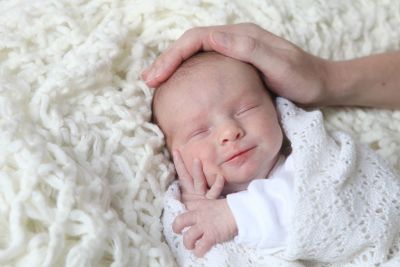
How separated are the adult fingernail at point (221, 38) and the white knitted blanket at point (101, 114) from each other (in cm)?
12

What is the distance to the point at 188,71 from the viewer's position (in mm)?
1054

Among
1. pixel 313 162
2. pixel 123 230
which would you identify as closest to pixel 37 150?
pixel 123 230

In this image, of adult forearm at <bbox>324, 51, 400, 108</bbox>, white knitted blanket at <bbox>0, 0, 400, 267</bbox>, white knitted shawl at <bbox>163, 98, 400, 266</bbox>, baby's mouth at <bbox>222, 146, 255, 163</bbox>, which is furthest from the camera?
adult forearm at <bbox>324, 51, 400, 108</bbox>

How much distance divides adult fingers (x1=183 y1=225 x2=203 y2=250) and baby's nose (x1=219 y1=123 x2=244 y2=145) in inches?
6.5

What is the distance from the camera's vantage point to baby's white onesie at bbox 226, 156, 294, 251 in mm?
893

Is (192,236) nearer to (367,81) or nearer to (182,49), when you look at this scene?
(182,49)

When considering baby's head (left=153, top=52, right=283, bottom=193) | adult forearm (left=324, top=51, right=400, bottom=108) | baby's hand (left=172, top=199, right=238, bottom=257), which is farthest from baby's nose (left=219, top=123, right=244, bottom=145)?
adult forearm (left=324, top=51, right=400, bottom=108)

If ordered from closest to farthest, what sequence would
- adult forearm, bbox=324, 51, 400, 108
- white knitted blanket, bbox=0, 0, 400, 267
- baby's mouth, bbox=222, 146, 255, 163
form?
white knitted blanket, bbox=0, 0, 400, 267 → baby's mouth, bbox=222, 146, 255, 163 → adult forearm, bbox=324, 51, 400, 108

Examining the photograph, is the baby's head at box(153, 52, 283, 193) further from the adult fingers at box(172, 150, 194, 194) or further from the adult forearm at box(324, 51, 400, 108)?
the adult forearm at box(324, 51, 400, 108)

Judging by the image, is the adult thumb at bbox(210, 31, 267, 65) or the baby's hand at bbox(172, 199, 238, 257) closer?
the baby's hand at bbox(172, 199, 238, 257)

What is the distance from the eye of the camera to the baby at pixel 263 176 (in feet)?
2.91

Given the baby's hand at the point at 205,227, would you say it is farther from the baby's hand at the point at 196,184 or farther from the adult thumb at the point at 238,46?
the adult thumb at the point at 238,46

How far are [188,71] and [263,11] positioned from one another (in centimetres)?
24

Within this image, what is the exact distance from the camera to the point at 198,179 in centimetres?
99
